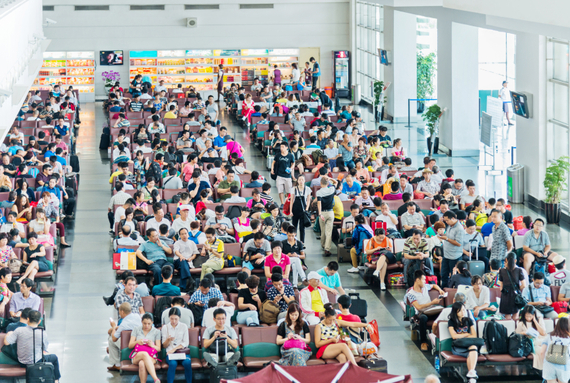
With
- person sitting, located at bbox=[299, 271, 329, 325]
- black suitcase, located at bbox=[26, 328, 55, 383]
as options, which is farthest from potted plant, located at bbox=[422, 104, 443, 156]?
black suitcase, located at bbox=[26, 328, 55, 383]

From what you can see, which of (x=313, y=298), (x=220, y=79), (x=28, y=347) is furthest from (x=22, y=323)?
(x=220, y=79)

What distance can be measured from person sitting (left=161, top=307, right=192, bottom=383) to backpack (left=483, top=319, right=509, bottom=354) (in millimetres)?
3560

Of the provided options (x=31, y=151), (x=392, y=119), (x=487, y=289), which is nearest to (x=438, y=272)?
(x=487, y=289)

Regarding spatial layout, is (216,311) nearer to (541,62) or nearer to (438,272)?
(438,272)

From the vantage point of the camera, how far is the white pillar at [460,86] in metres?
22.6

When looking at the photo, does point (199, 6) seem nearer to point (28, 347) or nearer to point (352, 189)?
point (352, 189)

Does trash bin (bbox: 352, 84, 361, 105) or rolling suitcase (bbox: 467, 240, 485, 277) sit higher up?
trash bin (bbox: 352, 84, 361, 105)

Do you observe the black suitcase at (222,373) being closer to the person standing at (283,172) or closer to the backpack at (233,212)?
the backpack at (233,212)

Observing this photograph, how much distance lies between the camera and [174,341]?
9328 millimetres

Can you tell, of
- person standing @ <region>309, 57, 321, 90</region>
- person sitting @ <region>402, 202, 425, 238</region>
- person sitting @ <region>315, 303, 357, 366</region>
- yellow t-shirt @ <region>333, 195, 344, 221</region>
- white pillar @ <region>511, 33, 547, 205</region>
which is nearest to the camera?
person sitting @ <region>315, 303, 357, 366</region>

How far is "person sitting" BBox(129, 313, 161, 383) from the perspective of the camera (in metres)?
9.12

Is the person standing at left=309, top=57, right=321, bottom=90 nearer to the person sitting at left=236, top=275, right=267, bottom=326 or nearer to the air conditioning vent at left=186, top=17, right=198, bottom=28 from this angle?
the air conditioning vent at left=186, top=17, right=198, bottom=28

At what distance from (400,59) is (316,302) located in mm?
19988

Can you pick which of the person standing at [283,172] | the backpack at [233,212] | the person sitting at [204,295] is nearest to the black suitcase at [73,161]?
the person standing at [283,172]
